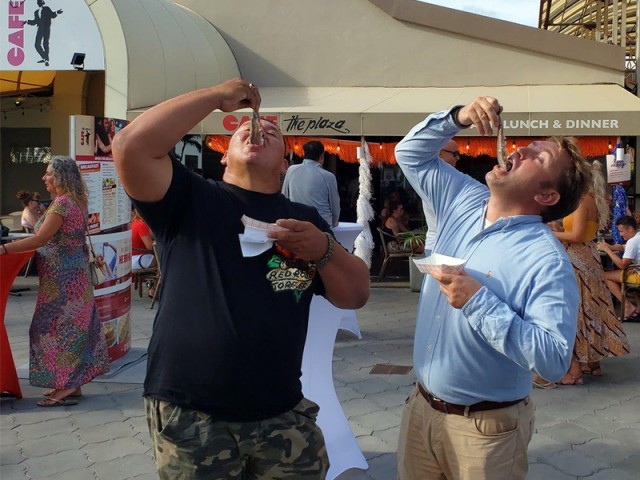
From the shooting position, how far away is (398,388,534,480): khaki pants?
7.26 feet

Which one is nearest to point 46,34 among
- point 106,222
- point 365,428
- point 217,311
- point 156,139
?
point 106,222

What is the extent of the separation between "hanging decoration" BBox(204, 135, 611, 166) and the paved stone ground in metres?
4.64

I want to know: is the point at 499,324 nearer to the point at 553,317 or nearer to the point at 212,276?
the point at 553,317

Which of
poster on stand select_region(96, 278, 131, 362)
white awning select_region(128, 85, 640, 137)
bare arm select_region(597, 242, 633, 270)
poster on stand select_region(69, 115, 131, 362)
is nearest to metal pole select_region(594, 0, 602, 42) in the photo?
white awning select_region(128, 85, 640, 137)

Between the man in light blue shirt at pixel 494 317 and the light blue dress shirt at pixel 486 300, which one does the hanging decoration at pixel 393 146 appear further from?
the man in light blue shirt at pixel 494 317

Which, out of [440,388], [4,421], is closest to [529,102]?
[4,421]

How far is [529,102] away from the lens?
11.3 m

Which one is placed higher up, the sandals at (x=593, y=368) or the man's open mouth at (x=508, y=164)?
the man's open mouth at (x=508, y=164)

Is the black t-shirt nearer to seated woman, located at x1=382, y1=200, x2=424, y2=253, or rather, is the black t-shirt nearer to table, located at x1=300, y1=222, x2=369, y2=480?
table, located at x1=300, y1=222, x2=369, y2=480

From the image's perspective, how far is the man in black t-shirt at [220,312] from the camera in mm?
1938

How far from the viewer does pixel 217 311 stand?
1946mm

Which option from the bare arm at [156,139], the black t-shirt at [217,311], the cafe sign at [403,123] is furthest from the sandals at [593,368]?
the bare arm at [156,139]

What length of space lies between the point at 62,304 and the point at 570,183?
156 inches

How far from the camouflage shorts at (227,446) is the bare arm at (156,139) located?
23.5 inches
